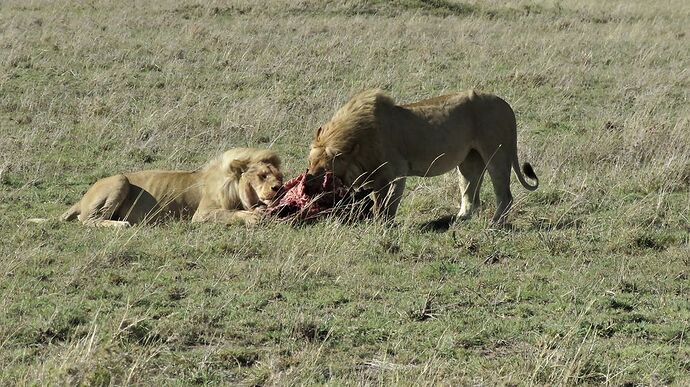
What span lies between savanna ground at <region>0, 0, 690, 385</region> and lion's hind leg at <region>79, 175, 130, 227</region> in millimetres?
364

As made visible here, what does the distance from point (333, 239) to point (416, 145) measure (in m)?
1.68

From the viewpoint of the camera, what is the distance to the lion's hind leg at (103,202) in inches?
356

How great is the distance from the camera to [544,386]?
5.12m

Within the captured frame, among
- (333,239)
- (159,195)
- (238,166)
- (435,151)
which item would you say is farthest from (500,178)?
(159,195)

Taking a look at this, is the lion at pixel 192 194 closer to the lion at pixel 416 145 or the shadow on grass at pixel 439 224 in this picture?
the lion at pixel 416 145

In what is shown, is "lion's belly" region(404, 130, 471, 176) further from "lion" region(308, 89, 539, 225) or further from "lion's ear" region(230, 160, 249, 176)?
"lion's ear" region(230, 160, 249, 176)

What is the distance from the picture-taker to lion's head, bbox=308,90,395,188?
8.68 m

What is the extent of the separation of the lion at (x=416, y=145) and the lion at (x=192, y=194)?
20.3 inches

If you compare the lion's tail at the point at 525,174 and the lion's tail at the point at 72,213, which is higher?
the lion's tail at the point at 72,213

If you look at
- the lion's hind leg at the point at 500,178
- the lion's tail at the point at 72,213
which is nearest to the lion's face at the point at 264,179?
the lion's tail at the point at 72,213

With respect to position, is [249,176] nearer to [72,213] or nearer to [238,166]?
[238,166]

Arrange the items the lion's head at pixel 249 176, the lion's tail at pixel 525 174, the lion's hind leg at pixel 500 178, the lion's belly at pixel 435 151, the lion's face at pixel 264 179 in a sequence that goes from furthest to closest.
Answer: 1. the lion's tail at pixel 525 174
2. the lion's hind leg at pixel 500 178
3. the lion's belly at pixel 435 151
4. the lion's head at pixel 249 176
5. the lion's face at pixel 264 179

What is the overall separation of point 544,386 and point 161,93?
10.1m

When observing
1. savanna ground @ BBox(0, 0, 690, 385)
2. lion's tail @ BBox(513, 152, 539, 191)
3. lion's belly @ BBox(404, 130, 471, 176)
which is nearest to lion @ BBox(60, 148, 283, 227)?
savanna ground @ BBox(0, 0, 690, 385)
